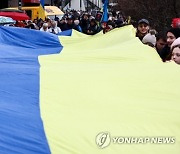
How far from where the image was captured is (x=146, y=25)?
689 cm

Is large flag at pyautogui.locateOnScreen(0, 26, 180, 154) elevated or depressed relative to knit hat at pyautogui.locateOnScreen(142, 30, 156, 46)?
elevated

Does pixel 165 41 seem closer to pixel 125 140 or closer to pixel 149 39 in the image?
pixel 149 39

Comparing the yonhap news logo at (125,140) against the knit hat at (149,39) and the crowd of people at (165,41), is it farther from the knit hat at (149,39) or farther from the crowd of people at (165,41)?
the knit hat at (149,39)

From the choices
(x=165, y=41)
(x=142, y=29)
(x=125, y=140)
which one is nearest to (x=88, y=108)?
(x=125, y=140)

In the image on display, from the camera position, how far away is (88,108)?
3301mm

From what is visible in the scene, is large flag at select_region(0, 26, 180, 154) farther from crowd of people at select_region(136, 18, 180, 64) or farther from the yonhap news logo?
crowd of people at select_region(136, 18, 180, 64)

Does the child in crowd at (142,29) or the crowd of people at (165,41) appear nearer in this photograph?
the crowd of people at (165,41)

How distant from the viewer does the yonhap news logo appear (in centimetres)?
296

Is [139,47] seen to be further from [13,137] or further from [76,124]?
[13,137]

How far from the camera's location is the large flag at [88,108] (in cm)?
291

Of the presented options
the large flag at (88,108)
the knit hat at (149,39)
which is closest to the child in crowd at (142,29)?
the knit hat at (149,39)

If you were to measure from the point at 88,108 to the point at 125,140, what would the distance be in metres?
0.42

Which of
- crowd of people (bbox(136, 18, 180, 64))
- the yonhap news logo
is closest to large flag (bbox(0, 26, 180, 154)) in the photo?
the yonhap news logo

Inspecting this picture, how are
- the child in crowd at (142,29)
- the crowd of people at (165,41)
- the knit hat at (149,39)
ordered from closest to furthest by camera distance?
the crowd of people at (165,41), the knit hat at (149,39), the child in crowd at (142,29)
